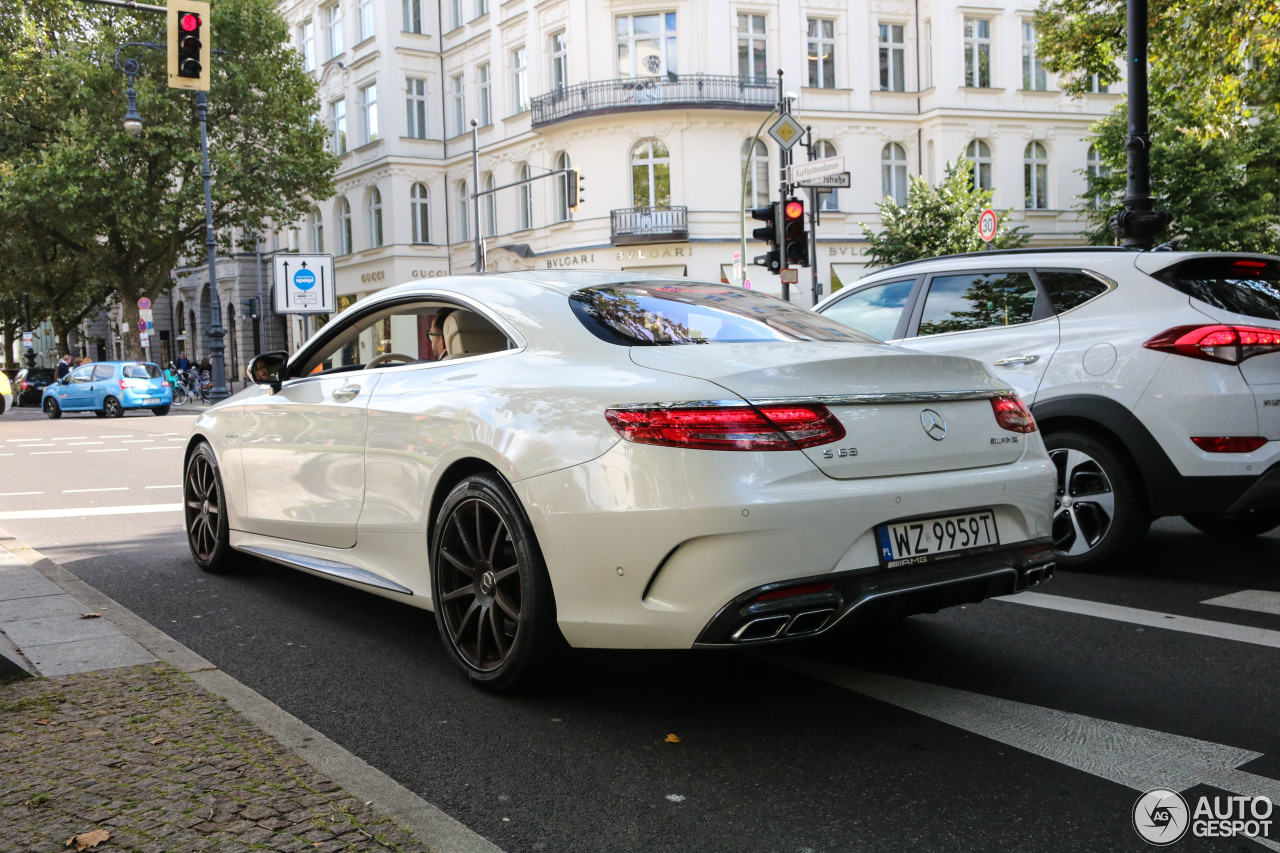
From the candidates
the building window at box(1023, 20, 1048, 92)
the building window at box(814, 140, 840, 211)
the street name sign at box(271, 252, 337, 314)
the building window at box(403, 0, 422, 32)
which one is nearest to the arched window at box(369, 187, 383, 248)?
the building window at box(403, 0, 422, 32)

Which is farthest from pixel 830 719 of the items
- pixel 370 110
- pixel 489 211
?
pixel 370 110

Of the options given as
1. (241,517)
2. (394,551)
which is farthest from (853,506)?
(241,517)

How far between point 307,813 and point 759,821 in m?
1.13

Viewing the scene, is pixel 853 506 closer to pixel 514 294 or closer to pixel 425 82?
pixel 514 294

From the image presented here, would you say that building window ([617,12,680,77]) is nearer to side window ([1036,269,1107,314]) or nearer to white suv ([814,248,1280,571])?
white suv ([814,248,1280,571])

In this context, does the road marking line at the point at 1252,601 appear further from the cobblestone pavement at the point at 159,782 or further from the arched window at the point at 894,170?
the arched window at the point at 894,170

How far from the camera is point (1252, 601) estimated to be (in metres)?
5.37

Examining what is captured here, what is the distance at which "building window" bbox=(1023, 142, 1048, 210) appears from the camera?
125 feet

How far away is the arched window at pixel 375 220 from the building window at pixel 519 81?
7552 mm

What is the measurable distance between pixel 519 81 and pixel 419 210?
668 centimetres

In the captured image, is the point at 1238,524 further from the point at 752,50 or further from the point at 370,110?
the point at 370,110

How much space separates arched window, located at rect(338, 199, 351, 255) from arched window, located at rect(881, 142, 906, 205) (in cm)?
2068

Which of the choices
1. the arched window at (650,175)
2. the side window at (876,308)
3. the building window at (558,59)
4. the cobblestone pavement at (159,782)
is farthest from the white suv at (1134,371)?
the building window at (558,59)

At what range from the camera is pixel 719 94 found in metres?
34.9
